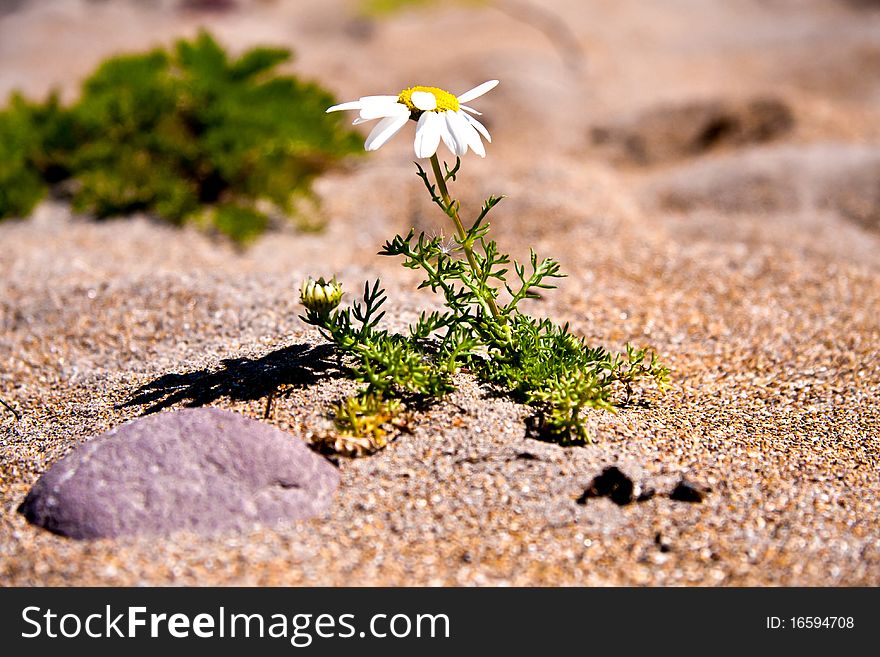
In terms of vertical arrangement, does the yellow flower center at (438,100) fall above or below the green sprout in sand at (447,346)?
above

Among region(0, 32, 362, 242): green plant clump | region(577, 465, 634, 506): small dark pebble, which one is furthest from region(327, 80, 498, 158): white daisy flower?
region(0, 32, 362, 242): green plant clump

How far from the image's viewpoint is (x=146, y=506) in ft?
7.73

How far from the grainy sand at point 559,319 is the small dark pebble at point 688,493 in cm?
3

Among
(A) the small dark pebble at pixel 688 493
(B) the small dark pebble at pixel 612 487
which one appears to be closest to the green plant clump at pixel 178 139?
(B) the small dark pebble at pixel 612 487

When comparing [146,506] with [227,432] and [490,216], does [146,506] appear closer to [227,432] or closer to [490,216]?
[227,432]

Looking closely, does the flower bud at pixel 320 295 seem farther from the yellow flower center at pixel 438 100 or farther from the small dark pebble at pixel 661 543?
the small dark pebble at pixel 661 543

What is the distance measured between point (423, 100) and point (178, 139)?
374 centimetres

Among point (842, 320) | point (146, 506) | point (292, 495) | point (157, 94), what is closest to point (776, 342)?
point (842, 320)

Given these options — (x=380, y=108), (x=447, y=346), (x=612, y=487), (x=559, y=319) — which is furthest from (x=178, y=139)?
(x=612, y=487)

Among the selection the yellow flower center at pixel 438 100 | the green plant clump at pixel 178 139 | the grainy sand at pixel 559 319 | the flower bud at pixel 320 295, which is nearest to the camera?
the grainy sand at pixel 559 319

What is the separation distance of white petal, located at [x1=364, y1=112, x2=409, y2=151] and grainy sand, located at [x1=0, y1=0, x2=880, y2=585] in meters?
0.86

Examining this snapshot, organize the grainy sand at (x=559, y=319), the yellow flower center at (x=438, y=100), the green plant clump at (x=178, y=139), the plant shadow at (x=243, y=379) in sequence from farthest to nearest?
the green plant clump at (x=178, y=139) < the plant shadow at (x=243, y=379) < the yellow flower center at (x=438, y=100) < the grainy sand at (x=559, y=319)

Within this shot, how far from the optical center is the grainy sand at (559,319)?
2.32m

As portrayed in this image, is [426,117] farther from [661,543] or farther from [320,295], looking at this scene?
[661,543]
